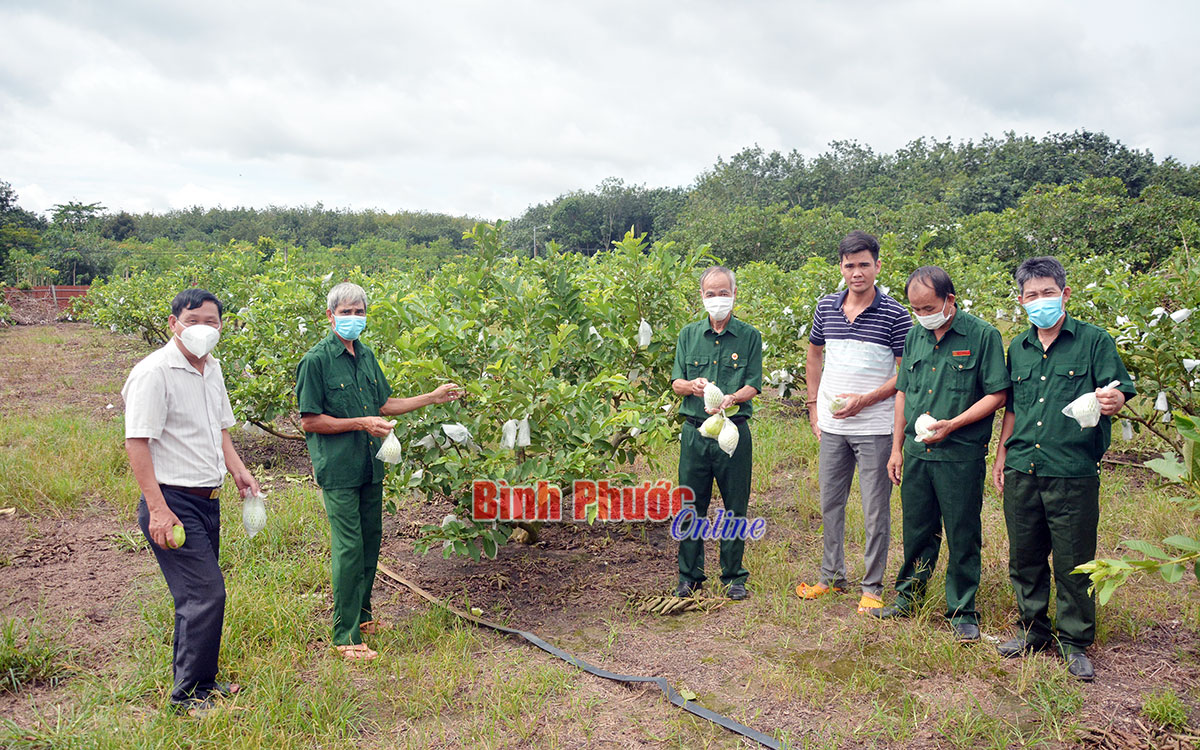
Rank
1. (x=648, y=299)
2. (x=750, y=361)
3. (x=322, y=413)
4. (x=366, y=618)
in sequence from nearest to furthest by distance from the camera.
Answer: (x=322, y=413), (x=366, y=618), (x=750, y=361), (x=648, y=299)

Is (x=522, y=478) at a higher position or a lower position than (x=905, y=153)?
lower

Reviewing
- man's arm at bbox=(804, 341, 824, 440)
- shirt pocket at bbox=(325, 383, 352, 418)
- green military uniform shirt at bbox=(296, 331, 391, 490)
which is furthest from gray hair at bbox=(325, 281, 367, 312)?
man's arm at bbox=(804, 341, 824, 440)

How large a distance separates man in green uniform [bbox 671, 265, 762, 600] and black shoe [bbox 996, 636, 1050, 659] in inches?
47.4

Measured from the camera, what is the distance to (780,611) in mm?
3682

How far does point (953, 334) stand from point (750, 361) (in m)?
0.95

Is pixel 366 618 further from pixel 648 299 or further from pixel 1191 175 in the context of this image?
pixel 1191 175

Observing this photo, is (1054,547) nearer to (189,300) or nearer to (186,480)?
(186,480)

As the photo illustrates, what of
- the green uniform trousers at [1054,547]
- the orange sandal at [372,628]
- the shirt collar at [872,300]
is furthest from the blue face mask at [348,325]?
the green uniform trousers at [1054,547]

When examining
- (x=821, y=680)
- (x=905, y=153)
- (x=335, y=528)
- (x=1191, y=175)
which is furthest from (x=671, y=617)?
(x=905, y=153)

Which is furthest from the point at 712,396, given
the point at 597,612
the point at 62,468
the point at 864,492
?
the point at 62,468

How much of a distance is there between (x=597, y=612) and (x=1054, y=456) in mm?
2214

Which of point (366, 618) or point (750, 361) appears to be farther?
point (750, 361)

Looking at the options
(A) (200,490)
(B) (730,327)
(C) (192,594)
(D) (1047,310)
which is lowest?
(C) (192,594)

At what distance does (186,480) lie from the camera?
2775 mm
